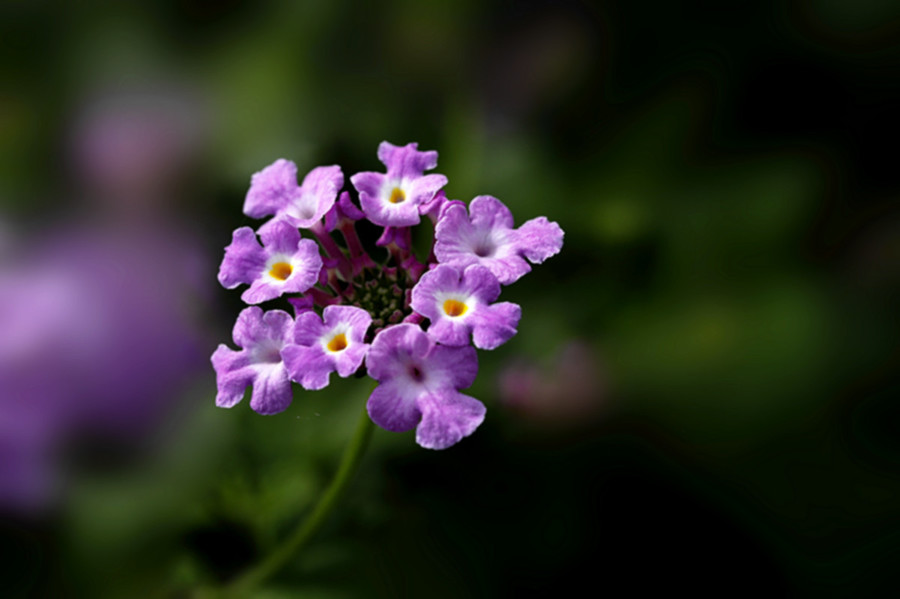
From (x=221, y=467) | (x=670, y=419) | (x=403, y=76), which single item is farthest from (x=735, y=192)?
(x=221, y=467)

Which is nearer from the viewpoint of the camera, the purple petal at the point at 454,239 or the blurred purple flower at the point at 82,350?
the purple petal at the point at 454,239

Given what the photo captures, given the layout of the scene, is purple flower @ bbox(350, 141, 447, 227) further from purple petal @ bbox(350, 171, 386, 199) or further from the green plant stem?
the green plant stem

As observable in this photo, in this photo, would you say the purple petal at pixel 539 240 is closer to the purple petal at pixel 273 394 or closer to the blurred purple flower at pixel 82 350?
the purple petal at pixel 273 394

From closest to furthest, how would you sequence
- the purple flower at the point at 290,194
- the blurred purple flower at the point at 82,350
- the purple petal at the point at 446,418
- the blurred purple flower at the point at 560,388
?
1. the purple petal at the point at 446,418
2. the purple flower at the point at 290,194
3. the blurred purple flower at the point at 82,350
4. the blurred purple flower at the point at 560,388

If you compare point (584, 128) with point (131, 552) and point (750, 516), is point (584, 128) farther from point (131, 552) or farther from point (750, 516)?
point (131, 552)

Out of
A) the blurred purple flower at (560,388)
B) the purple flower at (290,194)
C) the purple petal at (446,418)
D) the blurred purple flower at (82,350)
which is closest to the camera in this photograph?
the purple petal at (446,418)

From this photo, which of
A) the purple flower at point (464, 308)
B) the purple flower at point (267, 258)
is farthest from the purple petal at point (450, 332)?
the purple flower at point (267, 258)
